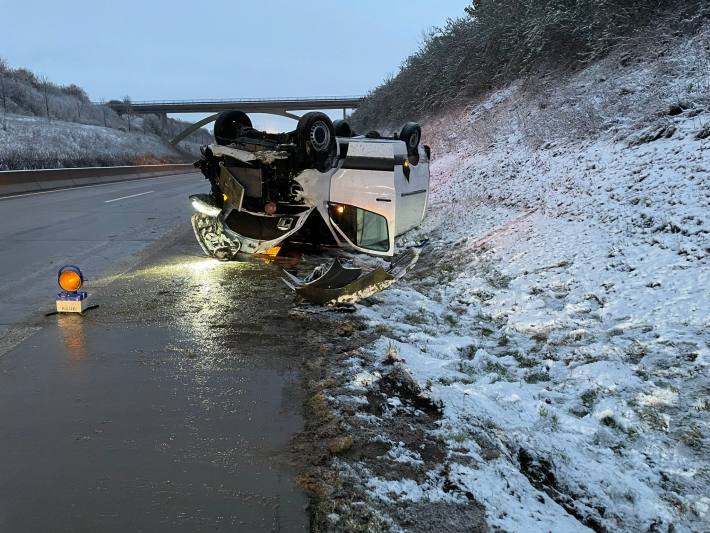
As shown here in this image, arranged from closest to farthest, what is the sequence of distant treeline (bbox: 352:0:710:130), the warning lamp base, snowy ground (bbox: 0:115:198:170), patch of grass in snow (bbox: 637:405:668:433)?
patch of grass in snow (bbox: 637:405:668:433) → the warning lamp base → distant treeline (bbox: 352:0:710:130) → snowy ground (bbox: 0:115:198:170)

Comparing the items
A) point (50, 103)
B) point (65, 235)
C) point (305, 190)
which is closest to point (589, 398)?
point (305, 190)

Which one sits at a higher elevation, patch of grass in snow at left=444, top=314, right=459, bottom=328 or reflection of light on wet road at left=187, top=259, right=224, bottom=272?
reflection of light on wet road at left=187, top=259, right=224, bottom=272

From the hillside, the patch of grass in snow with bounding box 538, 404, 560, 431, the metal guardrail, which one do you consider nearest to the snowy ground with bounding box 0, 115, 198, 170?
the hillside

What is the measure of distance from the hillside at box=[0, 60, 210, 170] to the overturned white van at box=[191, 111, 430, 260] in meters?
26.4

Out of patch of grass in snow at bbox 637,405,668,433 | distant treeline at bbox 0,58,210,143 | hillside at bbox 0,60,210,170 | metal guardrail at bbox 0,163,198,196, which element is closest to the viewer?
patch of grass in snow at bbox 637,405,668,433

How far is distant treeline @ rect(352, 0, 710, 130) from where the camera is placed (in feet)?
39.3

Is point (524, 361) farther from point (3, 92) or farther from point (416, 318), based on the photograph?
point (3, 92)

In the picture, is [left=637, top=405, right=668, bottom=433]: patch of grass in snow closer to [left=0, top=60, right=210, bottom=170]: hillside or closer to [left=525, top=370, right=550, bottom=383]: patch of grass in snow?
[left=525, top=370, right=550, bottom=383]: patch of grass in snow

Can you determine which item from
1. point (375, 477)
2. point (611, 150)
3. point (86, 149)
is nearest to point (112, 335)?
point (375, 477)

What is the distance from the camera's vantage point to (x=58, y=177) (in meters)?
22.2

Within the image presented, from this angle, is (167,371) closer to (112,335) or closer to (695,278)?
(112,335)

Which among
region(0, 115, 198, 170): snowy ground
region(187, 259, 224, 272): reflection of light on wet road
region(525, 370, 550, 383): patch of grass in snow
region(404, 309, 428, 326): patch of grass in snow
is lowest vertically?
region(525, 370, 550, 383): patch of grass in snow

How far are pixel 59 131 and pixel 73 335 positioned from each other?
55.9 m

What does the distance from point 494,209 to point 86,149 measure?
52.9 m
